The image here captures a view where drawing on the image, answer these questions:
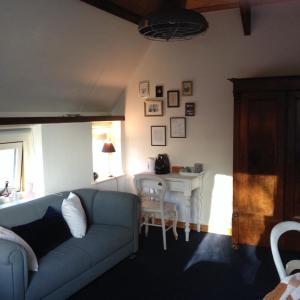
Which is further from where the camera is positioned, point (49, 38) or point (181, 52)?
point (181, 52)

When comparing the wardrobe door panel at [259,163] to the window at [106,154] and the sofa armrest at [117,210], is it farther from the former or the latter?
the window at [106,154]

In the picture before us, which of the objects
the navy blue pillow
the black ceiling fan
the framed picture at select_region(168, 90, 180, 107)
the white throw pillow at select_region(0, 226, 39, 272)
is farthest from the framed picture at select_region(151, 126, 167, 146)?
the white throw pillow at select_region(0, 226, 39, 272)

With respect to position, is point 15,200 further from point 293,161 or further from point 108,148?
point 293,161

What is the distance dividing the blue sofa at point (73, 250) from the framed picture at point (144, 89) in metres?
1.62

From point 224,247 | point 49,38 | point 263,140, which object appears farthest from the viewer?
point 224,247

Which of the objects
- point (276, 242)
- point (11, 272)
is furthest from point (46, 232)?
point (276, 242)

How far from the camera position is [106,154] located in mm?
5273

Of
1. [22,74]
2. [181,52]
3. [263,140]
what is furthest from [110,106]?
[263,140]

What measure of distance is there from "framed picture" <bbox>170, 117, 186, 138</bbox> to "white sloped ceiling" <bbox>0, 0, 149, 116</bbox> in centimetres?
90

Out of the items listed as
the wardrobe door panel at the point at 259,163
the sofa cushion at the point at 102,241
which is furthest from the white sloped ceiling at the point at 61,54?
the wardrobe door panel at the point at 259,163

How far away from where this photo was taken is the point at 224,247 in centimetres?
415

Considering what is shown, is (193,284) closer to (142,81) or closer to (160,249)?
(160,249)

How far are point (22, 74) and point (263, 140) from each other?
8.19 ft

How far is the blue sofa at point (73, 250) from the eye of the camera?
256cm
